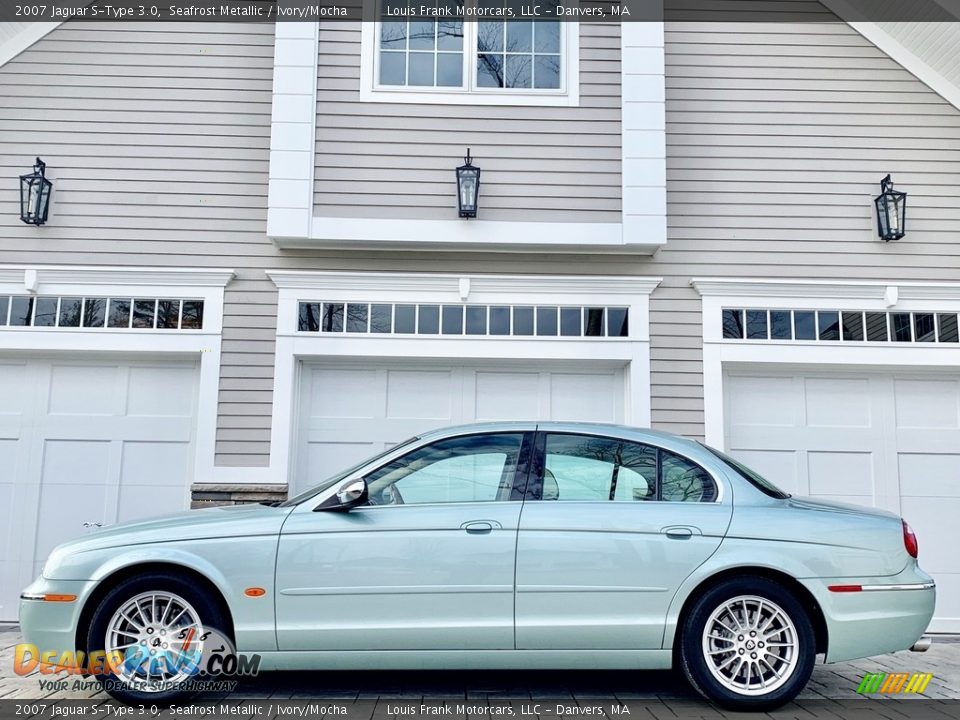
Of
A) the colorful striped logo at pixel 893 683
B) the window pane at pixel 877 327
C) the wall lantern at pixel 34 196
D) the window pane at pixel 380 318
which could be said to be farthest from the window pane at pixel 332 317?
the colorful striped logo at pixel 893 683

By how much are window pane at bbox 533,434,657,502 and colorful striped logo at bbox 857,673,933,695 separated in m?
1.75

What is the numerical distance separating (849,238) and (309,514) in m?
5.19

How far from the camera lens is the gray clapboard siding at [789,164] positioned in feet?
22.9

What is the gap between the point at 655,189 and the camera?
22.1ft

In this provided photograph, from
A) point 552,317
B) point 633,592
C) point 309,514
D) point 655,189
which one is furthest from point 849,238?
point 309,514

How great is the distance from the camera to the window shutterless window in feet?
22.7

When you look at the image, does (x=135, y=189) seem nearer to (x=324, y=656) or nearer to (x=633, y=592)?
(x=324, y=656)

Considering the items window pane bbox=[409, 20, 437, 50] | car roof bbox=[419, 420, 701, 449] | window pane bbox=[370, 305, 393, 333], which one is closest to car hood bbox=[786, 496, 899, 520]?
car roof bbox=[419, 420, 701, 449]

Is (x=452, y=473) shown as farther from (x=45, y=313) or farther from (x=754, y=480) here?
(x=45, y=313)

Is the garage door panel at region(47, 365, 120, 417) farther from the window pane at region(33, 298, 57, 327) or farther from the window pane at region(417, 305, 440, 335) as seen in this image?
the window pane at region(417, 305, 440, 335)

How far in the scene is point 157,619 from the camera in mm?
4117

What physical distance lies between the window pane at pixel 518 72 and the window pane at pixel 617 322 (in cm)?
205

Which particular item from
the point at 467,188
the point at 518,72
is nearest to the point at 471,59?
the point at 518,72

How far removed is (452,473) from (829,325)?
4068 mm
